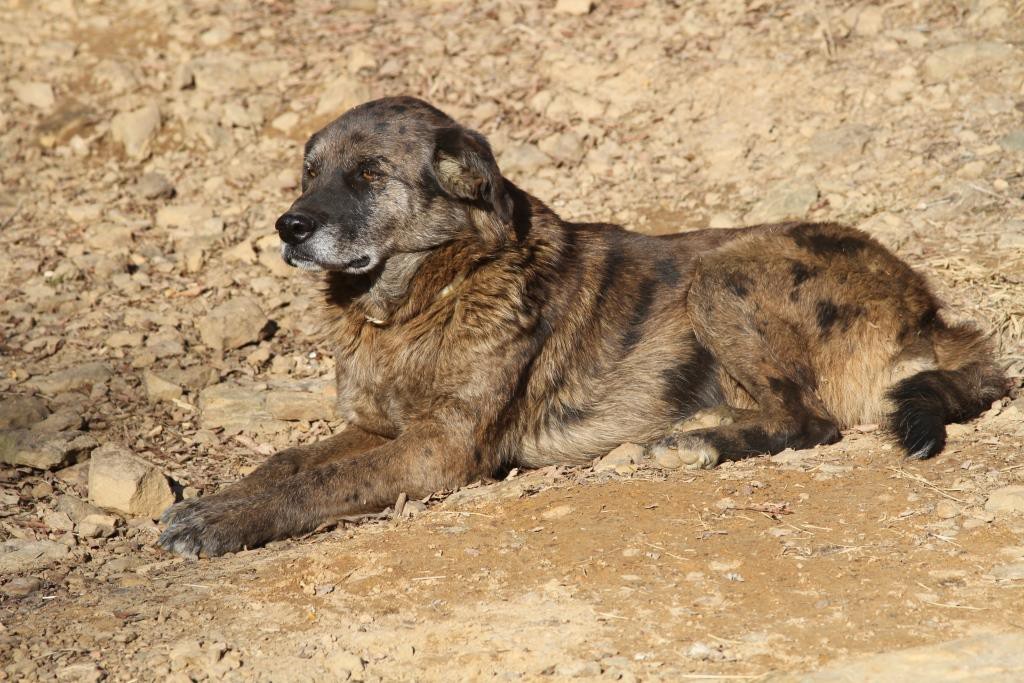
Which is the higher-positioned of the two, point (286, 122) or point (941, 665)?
point (941, 665)

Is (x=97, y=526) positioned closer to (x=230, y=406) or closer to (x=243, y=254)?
(x=230, y=406)

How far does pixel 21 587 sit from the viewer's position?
14.8ft

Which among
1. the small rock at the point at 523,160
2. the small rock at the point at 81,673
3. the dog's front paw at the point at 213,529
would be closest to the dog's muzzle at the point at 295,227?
the dog's front paw at the point at 213,529

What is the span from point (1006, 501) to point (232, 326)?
446 cm

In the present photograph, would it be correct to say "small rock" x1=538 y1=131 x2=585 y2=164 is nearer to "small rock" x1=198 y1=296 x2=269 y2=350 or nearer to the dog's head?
"small rock" x1=198 y1=296 x2=269 y2=350

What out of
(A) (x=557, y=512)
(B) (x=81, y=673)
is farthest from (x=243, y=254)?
(B) (x=81, y=673)

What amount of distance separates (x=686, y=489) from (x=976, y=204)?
11.5ft

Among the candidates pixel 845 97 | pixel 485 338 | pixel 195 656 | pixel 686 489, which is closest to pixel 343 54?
pixel 845 97

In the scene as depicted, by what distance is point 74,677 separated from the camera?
3.68 metres

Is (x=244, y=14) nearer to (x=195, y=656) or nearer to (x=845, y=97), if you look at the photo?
(x=845, y=97)

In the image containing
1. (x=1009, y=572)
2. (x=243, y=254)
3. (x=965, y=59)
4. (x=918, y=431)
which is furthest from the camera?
(x=965, y=59)

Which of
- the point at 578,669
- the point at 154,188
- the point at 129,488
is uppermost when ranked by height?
the point at 578,669

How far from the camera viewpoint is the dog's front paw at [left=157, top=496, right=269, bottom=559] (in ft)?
15.7

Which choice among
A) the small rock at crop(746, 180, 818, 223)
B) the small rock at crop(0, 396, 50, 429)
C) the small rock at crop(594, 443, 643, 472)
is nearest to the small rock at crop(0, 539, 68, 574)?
the small rock at crop(0, 396, 50, 429)
